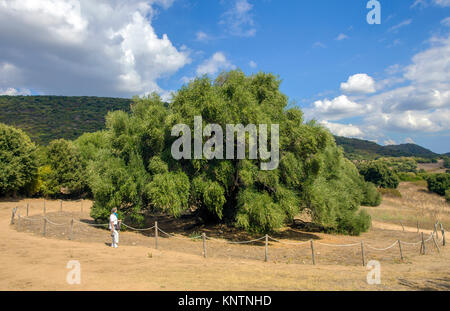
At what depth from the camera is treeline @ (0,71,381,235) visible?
1661cm

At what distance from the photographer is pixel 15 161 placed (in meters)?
33.5

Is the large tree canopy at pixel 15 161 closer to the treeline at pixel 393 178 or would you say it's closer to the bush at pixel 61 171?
the bush at pixel 61 171

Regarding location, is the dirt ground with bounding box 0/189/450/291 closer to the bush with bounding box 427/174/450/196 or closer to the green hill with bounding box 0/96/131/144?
the bush with bounding box 427/174/450/196

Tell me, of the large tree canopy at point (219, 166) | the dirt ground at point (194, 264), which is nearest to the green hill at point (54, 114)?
the large tree canopy at point (219, 166)

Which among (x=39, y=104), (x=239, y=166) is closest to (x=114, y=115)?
(x=239, y=166)

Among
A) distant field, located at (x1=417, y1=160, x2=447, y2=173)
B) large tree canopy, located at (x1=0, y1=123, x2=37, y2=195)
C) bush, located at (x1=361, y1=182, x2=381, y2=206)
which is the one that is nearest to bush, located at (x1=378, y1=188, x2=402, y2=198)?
bush, located at (x1=361, y1=182, x2=381, y2=206)

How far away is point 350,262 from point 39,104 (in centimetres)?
15126

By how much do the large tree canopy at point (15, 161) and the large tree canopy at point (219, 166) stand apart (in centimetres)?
2101

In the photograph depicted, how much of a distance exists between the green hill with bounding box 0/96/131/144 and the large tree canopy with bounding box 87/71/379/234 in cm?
8136

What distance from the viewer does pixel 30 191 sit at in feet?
123

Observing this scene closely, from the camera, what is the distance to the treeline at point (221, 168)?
54.5 ft
